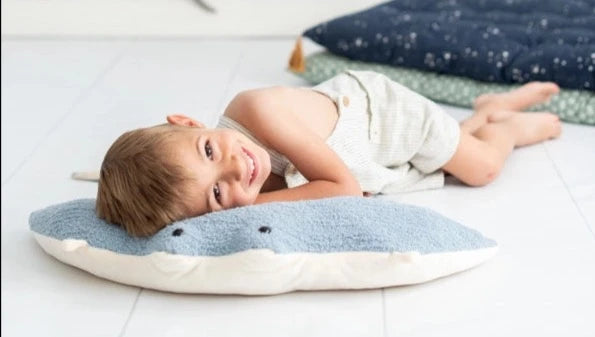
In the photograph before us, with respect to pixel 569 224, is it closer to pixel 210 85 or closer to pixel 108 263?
pixel 108 263

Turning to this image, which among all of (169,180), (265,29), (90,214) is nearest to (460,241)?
(169,180)

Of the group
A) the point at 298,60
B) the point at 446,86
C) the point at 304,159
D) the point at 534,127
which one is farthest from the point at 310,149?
the point at 298,60

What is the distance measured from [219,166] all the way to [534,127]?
0.83m

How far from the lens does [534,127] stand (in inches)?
76.6

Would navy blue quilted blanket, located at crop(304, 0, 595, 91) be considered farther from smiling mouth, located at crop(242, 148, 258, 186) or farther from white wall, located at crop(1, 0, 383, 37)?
smiling mouth, located at crop(242, 148, 258, 186)

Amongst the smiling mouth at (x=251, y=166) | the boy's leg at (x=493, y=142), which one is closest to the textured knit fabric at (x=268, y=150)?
the smiling mouth at (x=251, y=166)

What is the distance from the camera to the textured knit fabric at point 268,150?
62.8 inches

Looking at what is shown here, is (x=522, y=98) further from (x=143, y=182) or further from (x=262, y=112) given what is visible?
(x=143, y=182)

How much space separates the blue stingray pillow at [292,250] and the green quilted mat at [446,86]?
0.72 meters

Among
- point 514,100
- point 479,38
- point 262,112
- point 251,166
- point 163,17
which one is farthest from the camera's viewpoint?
point 163,17

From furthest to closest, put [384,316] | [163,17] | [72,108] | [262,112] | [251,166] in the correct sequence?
[163,17], [72,108], [262,112], [251,166], [384,316]

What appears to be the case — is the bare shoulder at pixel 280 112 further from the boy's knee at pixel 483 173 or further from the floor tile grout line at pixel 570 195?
the floor tile grout line at pixel 570 195

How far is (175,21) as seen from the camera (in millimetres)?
2939

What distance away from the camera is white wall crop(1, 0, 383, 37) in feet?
9.48
